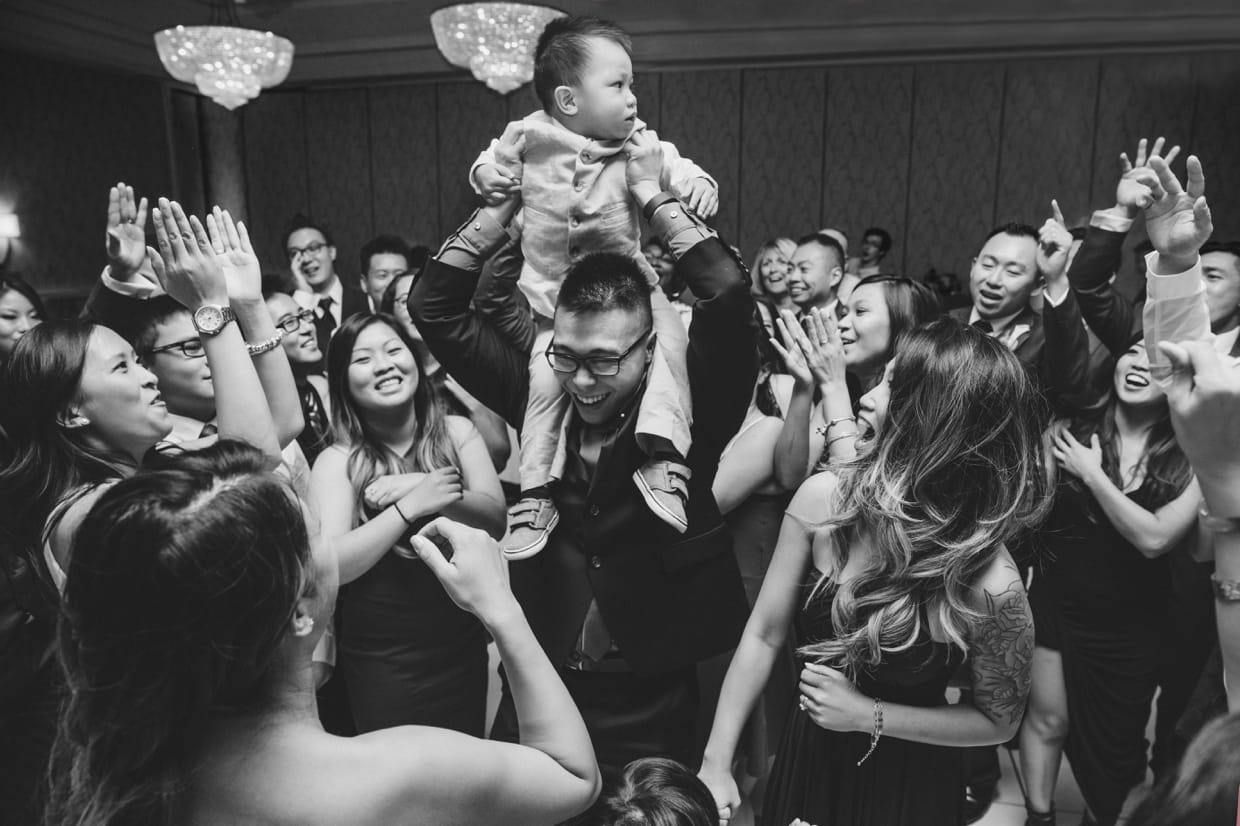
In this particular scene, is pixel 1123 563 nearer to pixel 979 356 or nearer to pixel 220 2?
pixel 979 356

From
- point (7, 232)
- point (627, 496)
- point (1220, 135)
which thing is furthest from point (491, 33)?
point (1220, 135)

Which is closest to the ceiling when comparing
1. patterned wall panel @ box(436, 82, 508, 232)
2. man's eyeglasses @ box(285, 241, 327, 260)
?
patterned wall panel @ box(436, 82, 508, 232)

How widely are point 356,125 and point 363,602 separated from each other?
7512 mm

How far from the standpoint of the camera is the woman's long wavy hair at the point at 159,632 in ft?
2.66

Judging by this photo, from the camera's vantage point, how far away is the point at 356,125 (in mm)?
8484

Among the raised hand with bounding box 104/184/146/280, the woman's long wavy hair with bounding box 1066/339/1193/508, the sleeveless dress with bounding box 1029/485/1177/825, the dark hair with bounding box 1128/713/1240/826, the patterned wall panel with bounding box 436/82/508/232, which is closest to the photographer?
the dark hair with bounding box 1128/713/1240/826

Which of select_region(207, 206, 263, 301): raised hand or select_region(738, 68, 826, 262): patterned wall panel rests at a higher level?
select_region(738, 68, 826, 262): patterned wall panel

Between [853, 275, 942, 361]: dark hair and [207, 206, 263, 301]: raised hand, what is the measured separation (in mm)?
1625

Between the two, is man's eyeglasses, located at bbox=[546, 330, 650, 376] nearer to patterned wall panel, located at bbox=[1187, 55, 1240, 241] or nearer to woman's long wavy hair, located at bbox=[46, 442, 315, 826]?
woman's long wavy hair, located at bbox=[46, 442, 315, 826]

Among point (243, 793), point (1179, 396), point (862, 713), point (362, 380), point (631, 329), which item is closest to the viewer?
point (243, 793)

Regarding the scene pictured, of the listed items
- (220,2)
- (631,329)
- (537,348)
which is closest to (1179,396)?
(631,329)

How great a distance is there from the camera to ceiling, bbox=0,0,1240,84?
6242 millimetres

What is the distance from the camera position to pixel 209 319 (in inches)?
58.4

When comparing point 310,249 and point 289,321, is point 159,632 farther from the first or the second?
point 310,249
